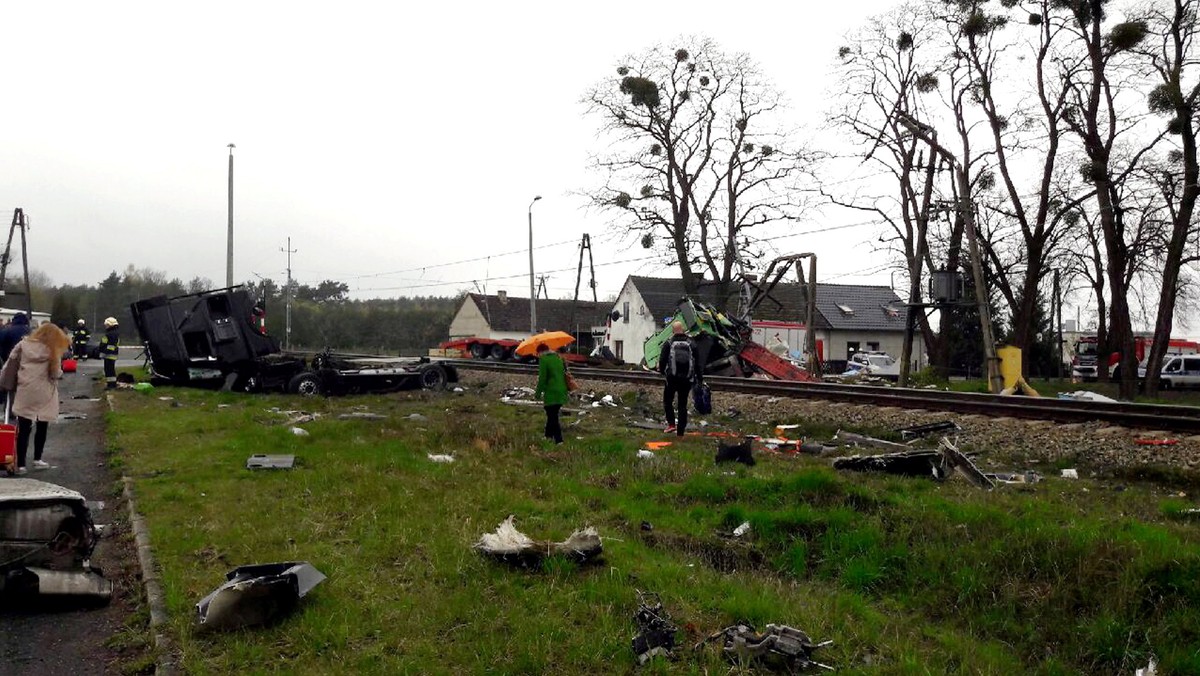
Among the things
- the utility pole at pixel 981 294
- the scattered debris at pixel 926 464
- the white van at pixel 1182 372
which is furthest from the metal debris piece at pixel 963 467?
the white van at pixel 1182 372

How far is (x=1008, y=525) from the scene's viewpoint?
6148mm

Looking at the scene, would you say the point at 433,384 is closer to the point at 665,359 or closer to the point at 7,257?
the point at 665,359

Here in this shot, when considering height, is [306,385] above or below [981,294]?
below

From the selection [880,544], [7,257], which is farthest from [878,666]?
[7,257]

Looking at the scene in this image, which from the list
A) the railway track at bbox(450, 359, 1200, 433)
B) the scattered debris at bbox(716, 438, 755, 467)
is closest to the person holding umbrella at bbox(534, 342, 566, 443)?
the scattered debris at bbox(716, 438, 755, 467)

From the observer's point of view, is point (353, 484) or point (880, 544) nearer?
point (880, 544)

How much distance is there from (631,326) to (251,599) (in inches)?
2111

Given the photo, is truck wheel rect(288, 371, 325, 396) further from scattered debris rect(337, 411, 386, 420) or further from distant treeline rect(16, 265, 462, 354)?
distant treeline rect(16, 265, 462, 354)

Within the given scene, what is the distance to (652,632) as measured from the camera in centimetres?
423

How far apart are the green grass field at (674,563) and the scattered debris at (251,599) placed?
0.28 ft

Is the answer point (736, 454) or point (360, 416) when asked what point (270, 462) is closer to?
point (736, 454)

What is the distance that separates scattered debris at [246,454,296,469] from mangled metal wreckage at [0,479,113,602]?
3446mm

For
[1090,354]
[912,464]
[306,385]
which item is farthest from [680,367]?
[1090,354]

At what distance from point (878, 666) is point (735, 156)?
3523 cm
